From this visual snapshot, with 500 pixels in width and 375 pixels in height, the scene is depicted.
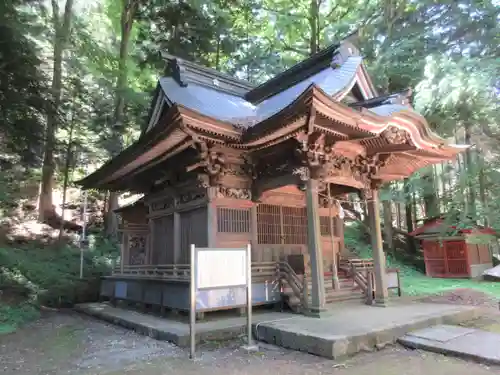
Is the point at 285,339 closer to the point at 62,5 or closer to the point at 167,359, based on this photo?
the point at 167,359

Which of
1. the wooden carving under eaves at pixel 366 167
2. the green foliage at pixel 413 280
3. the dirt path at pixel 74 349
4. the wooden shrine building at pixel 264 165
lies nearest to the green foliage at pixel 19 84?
the wooden shrine building at pixel 264 165

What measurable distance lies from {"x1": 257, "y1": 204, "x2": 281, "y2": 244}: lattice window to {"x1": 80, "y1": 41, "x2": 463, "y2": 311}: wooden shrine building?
3 cm

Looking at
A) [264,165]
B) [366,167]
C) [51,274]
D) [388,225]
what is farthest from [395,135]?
[388,225]

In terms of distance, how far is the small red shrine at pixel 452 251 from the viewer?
55.5ft

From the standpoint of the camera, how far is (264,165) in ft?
27.6

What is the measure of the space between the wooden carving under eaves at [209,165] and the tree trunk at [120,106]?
29.3ft

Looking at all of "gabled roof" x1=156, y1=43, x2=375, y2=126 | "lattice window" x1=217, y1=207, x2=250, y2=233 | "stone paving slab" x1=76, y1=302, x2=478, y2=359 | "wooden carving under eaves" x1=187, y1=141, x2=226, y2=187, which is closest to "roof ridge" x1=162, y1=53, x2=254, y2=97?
"gabled roof" x1=156, y1=43, x2=375, y2=126

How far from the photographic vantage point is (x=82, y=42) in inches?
548

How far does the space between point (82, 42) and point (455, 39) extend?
1514cm

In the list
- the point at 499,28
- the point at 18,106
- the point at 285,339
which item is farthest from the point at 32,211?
the point at 499,28

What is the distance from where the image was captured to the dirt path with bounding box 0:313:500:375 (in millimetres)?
4582

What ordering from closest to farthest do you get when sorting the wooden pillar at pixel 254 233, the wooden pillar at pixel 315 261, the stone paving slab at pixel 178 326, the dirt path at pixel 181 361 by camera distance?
the dirt path at pixel 181 361 < the stone paving slab at pixel 178 326 < the wooden pillar at pixel 315 261 < the wooden pillar at pixel 254 233

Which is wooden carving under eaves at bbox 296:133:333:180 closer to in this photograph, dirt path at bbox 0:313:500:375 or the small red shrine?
dirt path at bbox 0:313:500:375

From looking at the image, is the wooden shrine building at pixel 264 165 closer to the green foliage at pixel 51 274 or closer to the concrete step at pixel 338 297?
the concrete step at pixel 338 297
